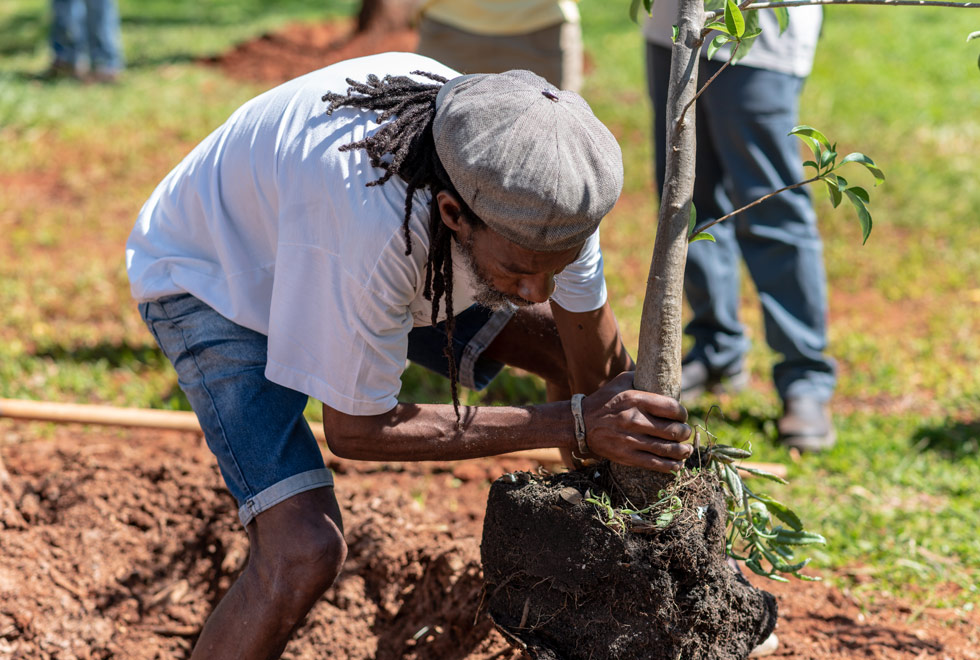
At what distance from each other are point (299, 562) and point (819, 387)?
2395 millimetres

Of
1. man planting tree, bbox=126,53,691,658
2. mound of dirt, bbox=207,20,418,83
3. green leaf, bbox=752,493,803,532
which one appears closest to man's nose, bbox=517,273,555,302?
man planting tree, bbox=126,53,691,658

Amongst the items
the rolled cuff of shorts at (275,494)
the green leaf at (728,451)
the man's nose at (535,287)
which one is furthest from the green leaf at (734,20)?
the rolled cuff of shorts at (275,494)

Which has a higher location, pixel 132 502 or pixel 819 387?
pixel 819 387

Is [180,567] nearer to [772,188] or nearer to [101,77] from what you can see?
[772,188]

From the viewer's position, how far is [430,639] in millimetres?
2822

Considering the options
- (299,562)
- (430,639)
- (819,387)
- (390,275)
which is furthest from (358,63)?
(819,387)

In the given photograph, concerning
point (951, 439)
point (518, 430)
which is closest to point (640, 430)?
point (518, 430)

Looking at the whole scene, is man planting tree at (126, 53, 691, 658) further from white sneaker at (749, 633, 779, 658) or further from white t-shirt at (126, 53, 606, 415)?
white sneaker at (749, 633, 779, 658)

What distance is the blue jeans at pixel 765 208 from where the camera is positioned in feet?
12.2

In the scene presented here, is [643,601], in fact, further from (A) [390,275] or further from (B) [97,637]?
(B) [97,637]

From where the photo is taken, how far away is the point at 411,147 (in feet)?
6.57

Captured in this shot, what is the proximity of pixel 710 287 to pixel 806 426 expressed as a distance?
0.71 metres

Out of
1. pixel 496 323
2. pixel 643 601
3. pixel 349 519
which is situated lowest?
pixel 349 519

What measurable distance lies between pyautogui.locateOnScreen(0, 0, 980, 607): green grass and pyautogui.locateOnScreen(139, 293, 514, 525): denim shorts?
161cm
